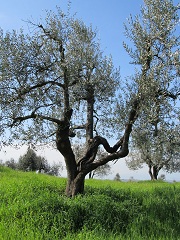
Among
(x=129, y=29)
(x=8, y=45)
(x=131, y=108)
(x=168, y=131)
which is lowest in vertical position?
(x=168, y=131)

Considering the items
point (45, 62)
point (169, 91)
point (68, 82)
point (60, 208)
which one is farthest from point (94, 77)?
point (60, 208)

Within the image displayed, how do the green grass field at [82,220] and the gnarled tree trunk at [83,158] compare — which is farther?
the gnarled tree trunk at [83,158]

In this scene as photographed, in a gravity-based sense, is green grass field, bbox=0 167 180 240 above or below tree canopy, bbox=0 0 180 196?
below

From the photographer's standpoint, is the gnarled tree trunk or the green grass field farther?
the gnarled tree trunk

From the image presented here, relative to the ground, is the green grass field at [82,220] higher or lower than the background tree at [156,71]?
lower

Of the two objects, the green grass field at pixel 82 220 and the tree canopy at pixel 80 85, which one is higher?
the tree canopy at pixel 80 85

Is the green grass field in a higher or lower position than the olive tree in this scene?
lower

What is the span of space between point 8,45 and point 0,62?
96cm

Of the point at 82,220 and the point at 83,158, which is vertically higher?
the point at 83,158

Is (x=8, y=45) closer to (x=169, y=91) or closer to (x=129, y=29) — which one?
(x=129, y=29)

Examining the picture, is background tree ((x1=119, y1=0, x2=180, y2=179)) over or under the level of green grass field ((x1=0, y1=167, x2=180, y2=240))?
over

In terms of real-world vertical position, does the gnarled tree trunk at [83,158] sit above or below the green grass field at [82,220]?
above

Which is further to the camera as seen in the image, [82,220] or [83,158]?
[83,158]

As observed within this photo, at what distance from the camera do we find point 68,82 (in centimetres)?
1700
